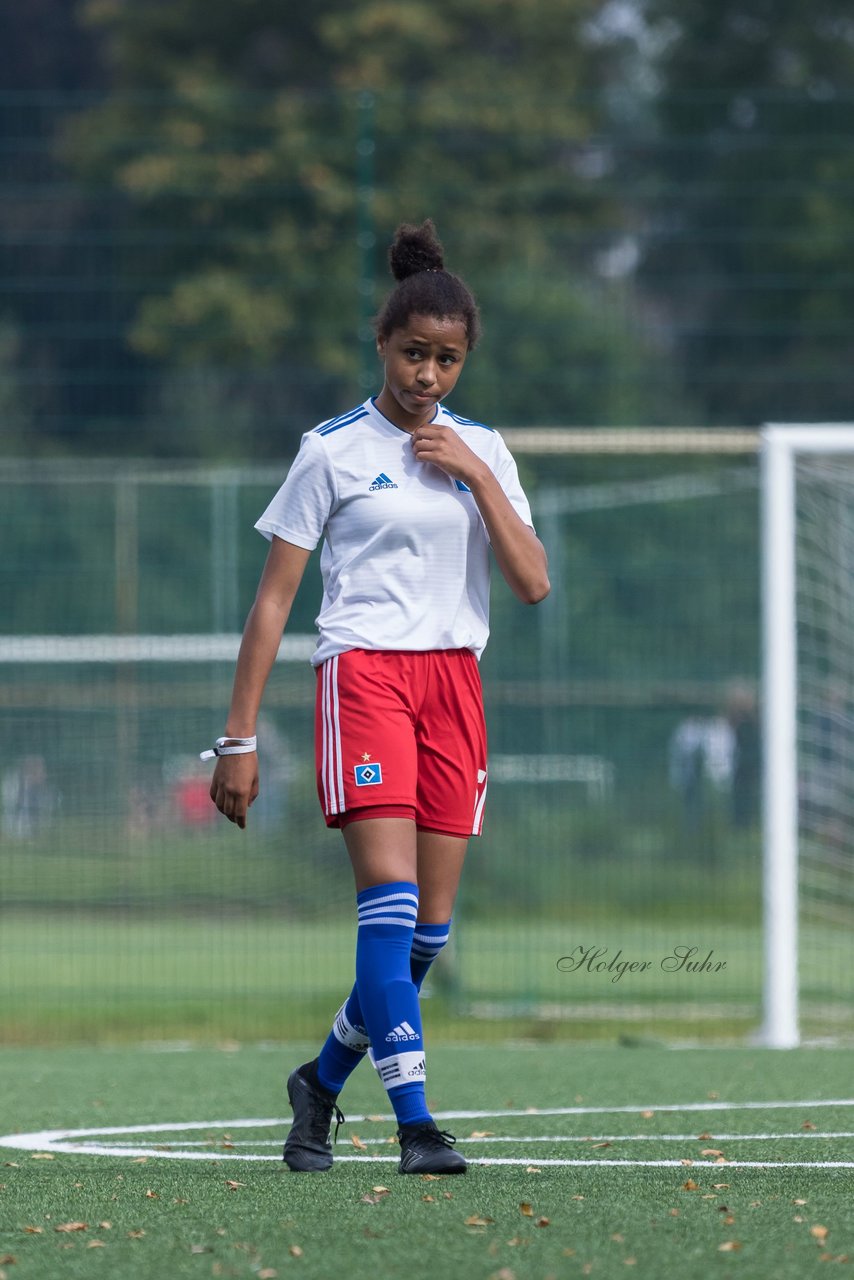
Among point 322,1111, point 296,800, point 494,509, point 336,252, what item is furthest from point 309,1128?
point 336,252

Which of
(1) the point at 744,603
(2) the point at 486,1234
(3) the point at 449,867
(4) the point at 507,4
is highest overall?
(4) the point at 507,4

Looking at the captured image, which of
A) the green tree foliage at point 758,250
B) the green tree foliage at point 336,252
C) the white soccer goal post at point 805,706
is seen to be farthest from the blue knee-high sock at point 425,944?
the green tree foliage at point 758,250

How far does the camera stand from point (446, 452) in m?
4.91

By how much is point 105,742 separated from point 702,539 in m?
3.62

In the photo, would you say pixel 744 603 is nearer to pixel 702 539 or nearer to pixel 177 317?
pixel 702 539

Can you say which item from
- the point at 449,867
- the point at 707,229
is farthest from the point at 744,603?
the point at 449,867

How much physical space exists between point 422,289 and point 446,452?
14.9 inches

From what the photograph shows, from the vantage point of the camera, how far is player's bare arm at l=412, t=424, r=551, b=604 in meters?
4.91

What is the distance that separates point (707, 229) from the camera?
38.3 ft

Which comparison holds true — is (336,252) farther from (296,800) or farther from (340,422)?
(340,422)

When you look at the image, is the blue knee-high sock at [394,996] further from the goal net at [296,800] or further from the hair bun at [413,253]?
the goal net at [296,800]

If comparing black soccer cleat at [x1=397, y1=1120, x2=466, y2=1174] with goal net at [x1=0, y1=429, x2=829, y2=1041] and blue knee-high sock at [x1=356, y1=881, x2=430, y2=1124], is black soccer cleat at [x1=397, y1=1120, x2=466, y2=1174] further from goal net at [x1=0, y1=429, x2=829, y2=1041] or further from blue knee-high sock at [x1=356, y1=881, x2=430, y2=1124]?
goal net at [x1=0, y1=429, x2=829, y2=1041]

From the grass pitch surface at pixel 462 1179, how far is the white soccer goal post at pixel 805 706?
1.43 meters

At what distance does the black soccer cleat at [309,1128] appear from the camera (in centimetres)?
500
